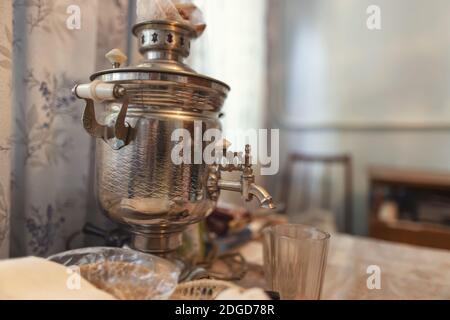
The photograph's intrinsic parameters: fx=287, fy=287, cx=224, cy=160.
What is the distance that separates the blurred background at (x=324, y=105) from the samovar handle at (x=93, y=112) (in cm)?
19

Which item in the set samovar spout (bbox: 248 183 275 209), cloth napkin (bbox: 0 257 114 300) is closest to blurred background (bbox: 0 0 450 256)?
cloth napkin (bbox: 0 257 114 300)

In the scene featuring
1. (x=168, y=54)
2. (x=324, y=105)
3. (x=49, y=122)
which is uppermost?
(x=324, y=105)

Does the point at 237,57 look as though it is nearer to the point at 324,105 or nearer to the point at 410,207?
the point at 324,105

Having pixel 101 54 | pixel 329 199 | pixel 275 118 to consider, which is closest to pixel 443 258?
pixel 101 54

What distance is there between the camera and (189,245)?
0.56m

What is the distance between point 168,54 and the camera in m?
0.47

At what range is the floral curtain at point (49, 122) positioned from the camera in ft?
1.57

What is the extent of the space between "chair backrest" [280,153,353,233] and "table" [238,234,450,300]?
3.52 feet

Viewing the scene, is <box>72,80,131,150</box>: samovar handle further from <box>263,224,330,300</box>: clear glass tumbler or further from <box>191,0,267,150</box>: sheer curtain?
<box>191,0,267,150</box>: sheer curtain

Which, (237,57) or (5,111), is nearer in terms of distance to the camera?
(5,111)

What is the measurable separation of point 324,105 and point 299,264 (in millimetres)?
1715

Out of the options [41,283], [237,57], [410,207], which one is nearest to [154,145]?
[41,283]

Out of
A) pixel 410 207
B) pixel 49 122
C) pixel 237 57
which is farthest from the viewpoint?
pixel 410 207
